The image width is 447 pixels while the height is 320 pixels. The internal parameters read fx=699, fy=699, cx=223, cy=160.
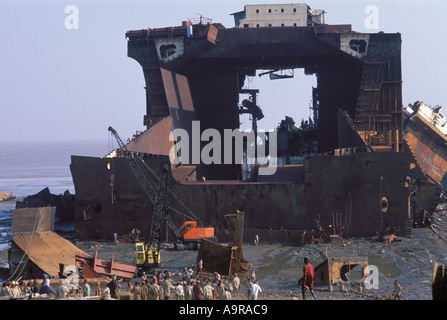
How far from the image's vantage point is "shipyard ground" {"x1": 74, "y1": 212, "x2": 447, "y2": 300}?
27.8m

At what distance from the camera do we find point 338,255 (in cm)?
3525

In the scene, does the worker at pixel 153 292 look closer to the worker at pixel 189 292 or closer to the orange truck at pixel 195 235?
the worker at pixel 189 292

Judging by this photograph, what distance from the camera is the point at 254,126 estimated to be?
2776 inches

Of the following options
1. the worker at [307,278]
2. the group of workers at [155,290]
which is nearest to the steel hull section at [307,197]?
the group of workers at [155,290]

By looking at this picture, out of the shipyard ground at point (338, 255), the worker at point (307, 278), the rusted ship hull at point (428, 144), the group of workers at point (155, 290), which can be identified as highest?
the rusted ship hull at point (428, 144)

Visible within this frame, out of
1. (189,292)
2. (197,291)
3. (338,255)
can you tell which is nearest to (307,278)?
(197,291)

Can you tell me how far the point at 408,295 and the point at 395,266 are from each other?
22.2ft

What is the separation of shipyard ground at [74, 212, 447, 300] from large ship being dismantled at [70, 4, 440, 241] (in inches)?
58.3

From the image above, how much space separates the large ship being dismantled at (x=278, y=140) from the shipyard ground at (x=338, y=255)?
4.85ft

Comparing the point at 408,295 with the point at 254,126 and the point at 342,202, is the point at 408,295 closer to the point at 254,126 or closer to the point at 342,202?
the point at 342,202

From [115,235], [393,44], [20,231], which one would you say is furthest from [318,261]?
[393,44]

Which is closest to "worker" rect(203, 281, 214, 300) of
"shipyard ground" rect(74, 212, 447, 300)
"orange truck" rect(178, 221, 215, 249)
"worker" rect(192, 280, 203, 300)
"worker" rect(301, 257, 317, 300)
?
"worker" rect(192, 280, 203, 300)

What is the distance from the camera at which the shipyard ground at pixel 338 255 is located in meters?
27.8

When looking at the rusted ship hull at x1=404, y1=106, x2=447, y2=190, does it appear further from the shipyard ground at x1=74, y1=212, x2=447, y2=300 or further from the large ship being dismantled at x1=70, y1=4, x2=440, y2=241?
the shipyard ground at x1=74, y1=212, x2=447, y2=300
